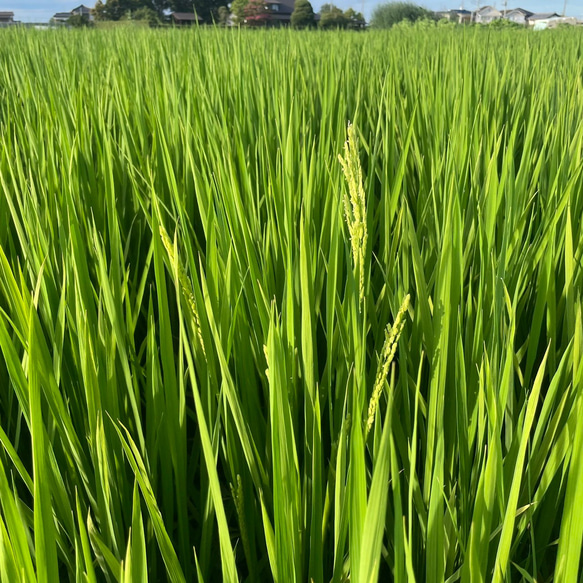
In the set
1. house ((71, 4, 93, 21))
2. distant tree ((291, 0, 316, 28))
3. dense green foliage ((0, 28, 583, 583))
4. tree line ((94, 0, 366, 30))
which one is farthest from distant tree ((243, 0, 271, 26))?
dense green foliage ((0, 28, 583, 583))

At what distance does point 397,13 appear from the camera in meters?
22.6

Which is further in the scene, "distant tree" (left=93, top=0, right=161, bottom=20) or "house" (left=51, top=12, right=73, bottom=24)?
"distant tree" (left=93, top=0, right=161, bottom=20)

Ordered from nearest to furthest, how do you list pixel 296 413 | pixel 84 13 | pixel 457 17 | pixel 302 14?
pixel 296 413
pixel 302 14
pixel 457 17
pixel 84 13

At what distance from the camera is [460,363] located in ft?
1.52

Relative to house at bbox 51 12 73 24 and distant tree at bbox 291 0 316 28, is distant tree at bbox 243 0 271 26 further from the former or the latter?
house at bbox 51 12 73 24

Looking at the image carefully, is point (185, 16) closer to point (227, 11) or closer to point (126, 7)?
point (126, 7)

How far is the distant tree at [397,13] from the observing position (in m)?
22.3

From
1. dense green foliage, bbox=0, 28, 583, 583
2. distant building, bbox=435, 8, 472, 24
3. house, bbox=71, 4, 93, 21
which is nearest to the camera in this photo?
dense green foliage, bbox=0, 28, 583, 583

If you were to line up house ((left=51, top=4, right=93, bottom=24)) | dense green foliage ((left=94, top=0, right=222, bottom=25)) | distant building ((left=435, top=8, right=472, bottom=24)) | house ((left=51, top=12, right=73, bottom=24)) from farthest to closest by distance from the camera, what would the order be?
dense green foliage ((left=94, top=0, right=222, bottom=25))
distant building ((left=435, top=8, right=472, bottom=24))
house ((left=51, top=4, right=93, bottom=24))
house ((left=51, top=12, right=73, bottom=24))

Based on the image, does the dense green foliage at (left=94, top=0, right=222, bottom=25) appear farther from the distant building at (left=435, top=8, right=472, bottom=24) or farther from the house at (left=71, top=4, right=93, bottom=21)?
the distant building at (left=435, top=8, right=472, bottom=24)

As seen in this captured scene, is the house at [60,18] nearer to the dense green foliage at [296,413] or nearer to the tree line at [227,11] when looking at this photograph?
the tree line at [227,11]

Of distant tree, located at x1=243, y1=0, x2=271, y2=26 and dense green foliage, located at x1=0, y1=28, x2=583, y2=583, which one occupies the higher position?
distant tree, located at x1=243, y1=0, x2=271, y2=26

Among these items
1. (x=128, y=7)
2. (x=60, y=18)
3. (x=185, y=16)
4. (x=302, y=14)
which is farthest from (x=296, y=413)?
(x=185, y=16)

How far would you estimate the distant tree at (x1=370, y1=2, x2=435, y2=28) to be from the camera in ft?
73.2
